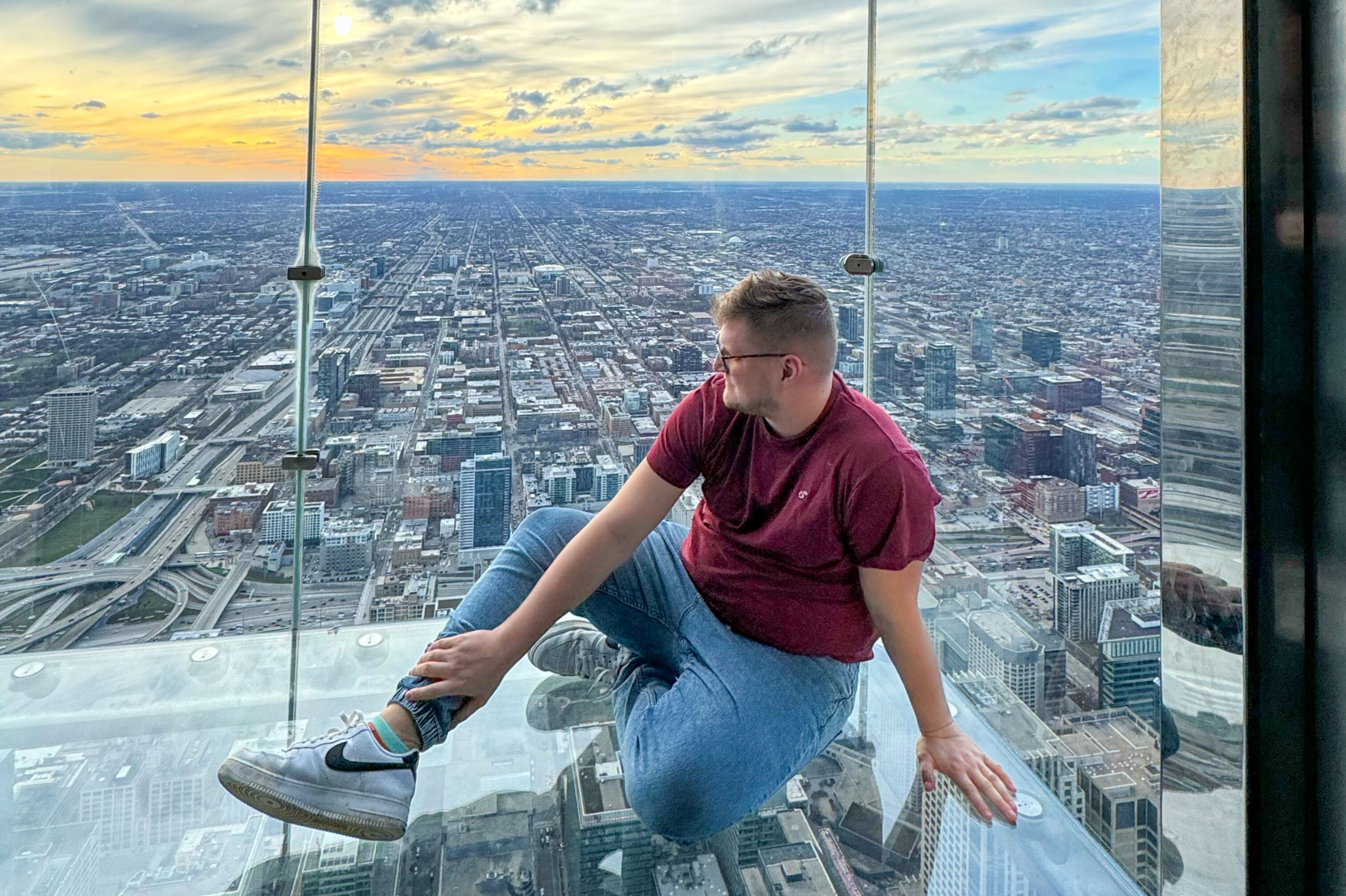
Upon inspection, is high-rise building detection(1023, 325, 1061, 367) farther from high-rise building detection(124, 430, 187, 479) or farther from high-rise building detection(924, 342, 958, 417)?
high-rise building detection(124, 430, 187, 479)

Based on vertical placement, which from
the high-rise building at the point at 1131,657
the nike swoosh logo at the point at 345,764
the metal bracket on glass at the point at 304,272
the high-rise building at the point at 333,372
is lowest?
the nike swoosh logo at the point at 345,764

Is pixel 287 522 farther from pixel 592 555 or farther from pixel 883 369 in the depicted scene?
pixel 883 369

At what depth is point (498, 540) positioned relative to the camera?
8.16ft

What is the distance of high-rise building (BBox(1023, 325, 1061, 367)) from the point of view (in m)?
2.09

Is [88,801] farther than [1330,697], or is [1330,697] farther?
[88,801]

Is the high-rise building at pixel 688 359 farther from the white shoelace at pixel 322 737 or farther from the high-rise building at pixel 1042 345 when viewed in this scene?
the white shoelace at pixel 322 737

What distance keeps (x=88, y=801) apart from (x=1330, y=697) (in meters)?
2.18

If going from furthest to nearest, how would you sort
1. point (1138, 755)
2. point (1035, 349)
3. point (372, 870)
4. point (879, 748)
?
point (1035, 349) < point (879, 748) < point (1138, 755) < point (372, 870)

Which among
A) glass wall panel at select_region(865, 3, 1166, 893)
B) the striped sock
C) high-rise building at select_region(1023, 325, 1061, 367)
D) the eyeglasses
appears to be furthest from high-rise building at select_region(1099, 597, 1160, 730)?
the striped sock

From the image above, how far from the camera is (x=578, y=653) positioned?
1.99 m

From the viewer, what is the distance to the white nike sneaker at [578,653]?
198 cm

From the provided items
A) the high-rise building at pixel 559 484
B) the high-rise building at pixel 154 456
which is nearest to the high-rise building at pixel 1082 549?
the high-rise building at pixel 559 484

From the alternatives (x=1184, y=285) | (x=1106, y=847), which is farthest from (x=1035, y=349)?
(x=1106, y=847)

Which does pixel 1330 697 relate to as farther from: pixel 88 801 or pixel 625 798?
pixel 88 801
